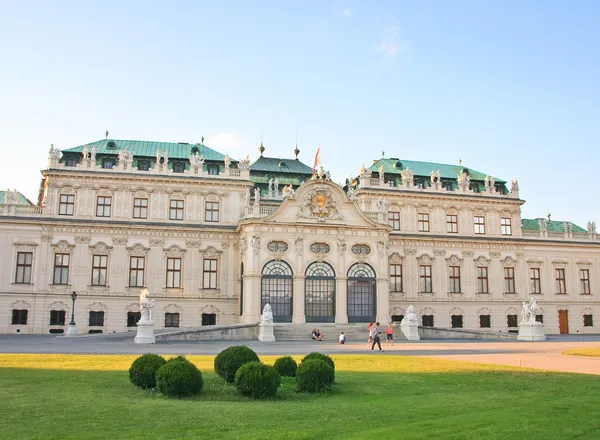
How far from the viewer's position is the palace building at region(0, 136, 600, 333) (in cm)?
4950

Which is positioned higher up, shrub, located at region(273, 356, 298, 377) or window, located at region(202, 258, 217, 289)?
window, located at region(202, 258, 217, 289)

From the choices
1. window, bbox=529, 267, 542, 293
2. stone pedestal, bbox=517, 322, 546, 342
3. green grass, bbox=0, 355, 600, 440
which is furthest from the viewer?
window, bbox=529, 267, 542, 293

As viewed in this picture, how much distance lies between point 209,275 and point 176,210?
264 inches

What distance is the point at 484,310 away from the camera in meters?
58.4

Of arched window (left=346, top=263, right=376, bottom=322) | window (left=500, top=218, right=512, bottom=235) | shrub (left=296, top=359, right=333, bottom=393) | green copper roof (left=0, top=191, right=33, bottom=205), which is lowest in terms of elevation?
shrub (left=296, top=359, right=333, bottom=393)

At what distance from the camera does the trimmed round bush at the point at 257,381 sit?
15.1m

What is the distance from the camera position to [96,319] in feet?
164

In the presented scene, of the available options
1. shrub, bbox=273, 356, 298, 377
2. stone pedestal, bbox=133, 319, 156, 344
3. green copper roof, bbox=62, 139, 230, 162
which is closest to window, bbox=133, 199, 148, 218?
green copper roof, bbox=62, 139, 230, 162

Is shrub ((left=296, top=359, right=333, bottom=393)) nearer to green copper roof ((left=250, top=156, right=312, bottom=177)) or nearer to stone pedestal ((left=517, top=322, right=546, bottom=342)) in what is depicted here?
stone pedestal ((left=517, top=322, right=546, bottom=342))

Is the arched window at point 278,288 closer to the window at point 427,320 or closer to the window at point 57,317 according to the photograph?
the window at point 427,320

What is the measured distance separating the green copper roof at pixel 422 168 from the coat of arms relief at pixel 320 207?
11341 mm

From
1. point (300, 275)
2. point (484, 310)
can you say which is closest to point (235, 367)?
point (300, 275)

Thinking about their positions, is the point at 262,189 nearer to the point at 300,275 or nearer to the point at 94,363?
the point at 300,275

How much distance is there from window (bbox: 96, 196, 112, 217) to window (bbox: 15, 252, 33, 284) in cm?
664
